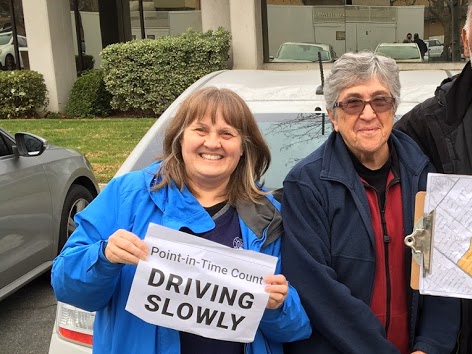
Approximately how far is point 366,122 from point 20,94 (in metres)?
13.3

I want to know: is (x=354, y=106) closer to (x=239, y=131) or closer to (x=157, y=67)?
(x=239, y=131)

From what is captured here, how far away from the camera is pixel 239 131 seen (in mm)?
2010

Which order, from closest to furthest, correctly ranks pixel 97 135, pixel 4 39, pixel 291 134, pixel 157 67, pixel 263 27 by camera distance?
pixel 291 134, pixel 97 135, pixel 157 67, pixel 263 27, pixel 4 39

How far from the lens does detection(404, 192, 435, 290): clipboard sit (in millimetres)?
1845

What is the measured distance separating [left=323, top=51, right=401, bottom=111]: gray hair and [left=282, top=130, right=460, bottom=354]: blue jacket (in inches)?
8.4

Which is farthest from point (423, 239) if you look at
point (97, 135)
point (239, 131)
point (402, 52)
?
point (402, 52)

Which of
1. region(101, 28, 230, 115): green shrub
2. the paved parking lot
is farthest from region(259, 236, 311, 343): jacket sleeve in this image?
region(101, 28, 230, 115): green shrub

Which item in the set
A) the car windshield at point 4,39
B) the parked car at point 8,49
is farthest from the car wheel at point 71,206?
the car windshield at point 4,39

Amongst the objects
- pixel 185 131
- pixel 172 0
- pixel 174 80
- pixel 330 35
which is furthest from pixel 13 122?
pixel 185 131

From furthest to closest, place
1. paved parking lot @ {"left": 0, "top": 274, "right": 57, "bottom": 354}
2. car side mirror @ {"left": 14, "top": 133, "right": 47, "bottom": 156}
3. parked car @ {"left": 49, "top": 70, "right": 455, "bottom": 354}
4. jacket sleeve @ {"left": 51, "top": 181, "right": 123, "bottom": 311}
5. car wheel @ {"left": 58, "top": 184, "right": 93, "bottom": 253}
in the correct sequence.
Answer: car wheel @ {"left": 58, "top": 184, "right": 93, "bottom": 253}
car side mirror @ {"left": 14, "top": 133, "right": 47, "bottom": 156}
paved parking lot @ {"left": 0, "top": 274, "right": 57, "bottom": 354}
parked car @ {"left": 49, "top": 70, "right": 455, "bottom": 354}
jacket sleeve @ {"left": 51, "top": 181, "right": 123, "bottom": 311}

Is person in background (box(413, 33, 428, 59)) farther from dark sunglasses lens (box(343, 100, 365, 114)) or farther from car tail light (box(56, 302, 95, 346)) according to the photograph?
dark sunglasses lens (box(343, 100, 365, 114))

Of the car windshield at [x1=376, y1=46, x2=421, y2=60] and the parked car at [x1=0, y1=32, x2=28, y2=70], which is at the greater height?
the parked car at [x1=0, y1=32, x2=28, y2=70]

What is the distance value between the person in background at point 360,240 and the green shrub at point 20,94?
13.2 metres

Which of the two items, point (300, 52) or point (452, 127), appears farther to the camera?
point (300, 52)
